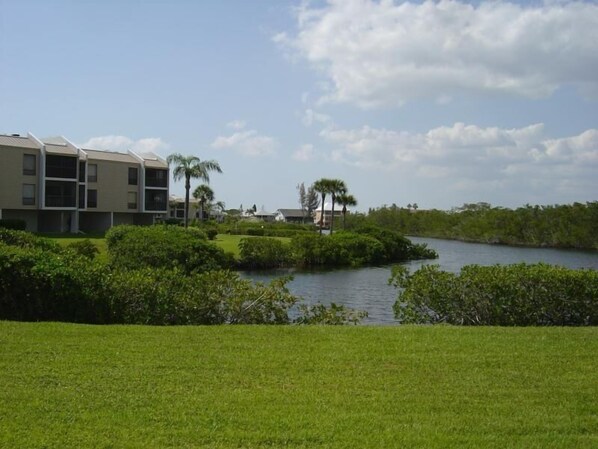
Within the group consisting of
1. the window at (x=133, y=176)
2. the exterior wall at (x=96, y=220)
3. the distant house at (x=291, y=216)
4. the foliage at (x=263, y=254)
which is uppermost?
the window at (x=133, y=176)

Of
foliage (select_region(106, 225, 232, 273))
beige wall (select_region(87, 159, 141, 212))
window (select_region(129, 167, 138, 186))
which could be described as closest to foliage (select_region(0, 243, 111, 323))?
foliage (select_region(106, 225, 232, 273))

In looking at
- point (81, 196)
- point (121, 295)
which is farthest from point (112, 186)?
point (121, 295)

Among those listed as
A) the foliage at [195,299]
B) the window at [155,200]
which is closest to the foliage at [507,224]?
the window at [155,200]

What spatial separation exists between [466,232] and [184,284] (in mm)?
96504

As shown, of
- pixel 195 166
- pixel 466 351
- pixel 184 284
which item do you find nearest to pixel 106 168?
pixel 195 166

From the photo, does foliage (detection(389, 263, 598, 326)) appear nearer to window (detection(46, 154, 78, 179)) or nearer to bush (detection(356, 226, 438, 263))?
bush (detection(356, 226, 438, 263))

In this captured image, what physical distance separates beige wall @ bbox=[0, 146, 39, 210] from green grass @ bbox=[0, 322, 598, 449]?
49641 mm

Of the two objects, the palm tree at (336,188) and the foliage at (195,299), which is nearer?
the foliage at (195,299)

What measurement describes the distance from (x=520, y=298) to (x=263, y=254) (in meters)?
36.3

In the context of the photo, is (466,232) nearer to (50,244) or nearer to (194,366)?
(50,244)

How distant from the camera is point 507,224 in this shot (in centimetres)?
9744

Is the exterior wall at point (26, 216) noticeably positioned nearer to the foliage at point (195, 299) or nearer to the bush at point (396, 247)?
the bush at point (396, 247)

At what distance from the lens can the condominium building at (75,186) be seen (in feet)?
184

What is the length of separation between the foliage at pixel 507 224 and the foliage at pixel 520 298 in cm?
5995
